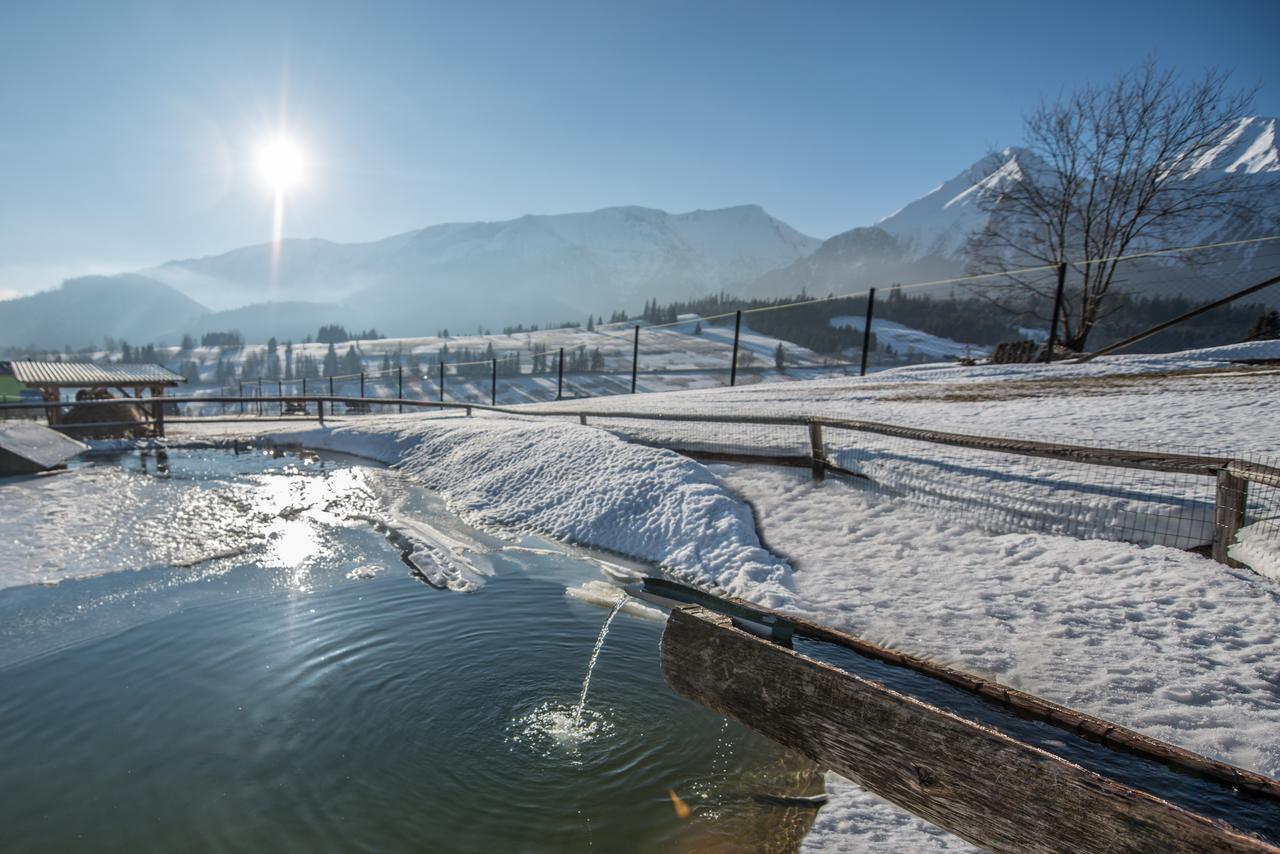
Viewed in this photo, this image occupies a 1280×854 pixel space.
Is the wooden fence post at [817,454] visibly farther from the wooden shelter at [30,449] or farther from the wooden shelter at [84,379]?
the wooden shelter at [84,379]

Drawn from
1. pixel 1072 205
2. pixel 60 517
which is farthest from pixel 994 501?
pixel 1072 205

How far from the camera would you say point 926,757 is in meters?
1.91

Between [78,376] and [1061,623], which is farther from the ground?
[78,376]

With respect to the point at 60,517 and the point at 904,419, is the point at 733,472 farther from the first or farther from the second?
the point at 60,517

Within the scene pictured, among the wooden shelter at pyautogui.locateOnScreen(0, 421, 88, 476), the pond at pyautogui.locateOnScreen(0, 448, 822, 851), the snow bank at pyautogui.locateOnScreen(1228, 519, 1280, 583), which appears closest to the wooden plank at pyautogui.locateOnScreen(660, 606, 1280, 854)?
the pond at pyautogui.locateOnScreen(0, 448, 822, 851)

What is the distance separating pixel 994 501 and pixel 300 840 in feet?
22.4

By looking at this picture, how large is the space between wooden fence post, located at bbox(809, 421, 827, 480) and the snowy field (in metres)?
0.28

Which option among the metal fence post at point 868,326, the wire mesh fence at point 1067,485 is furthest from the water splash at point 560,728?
the metal fence post at point 868,326

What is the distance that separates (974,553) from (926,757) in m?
4.62

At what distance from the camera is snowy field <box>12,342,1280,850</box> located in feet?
12.2

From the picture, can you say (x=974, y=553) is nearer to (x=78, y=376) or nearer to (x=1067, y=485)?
(x=1067, y=485)

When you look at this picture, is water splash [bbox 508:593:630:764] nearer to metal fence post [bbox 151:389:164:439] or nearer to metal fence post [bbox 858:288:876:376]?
metal fence post [bbox 858:288:876:376]

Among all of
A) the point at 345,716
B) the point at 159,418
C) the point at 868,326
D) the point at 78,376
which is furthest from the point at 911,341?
the point at 345,716

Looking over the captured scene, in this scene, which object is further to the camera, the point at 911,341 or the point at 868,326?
→ the point at 911,341
